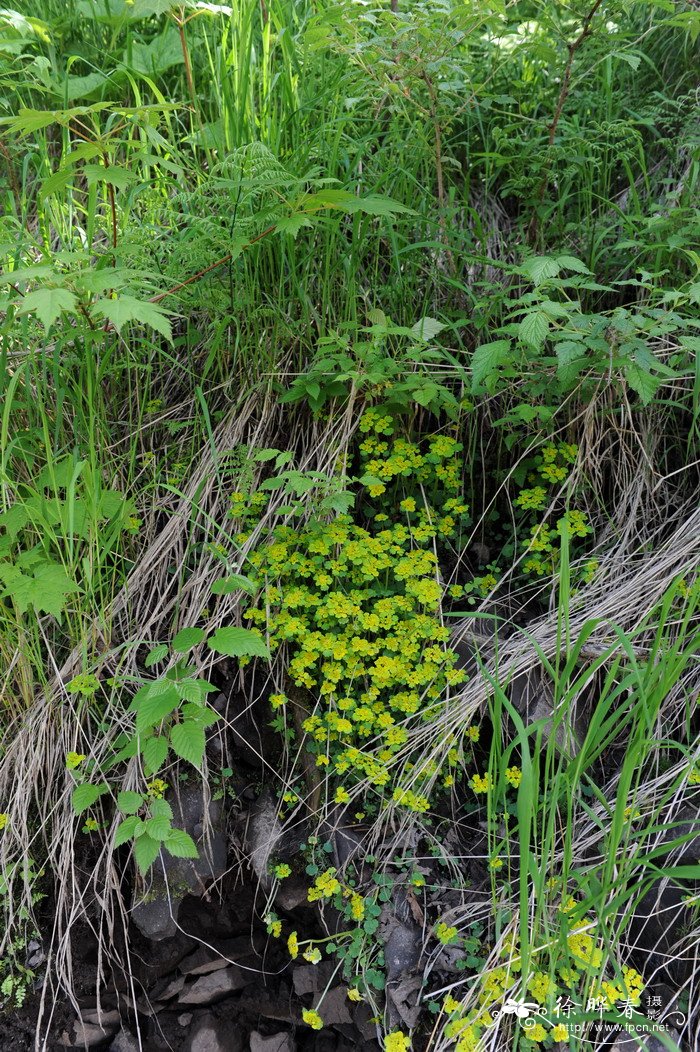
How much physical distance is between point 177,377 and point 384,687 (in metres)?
1.13

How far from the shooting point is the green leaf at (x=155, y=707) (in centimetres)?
154

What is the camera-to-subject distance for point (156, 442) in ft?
7.30

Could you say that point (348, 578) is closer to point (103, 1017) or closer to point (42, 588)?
point (42, 588)

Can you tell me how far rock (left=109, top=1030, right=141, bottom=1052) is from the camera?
1.70 metres

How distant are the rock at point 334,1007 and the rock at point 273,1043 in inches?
3.7

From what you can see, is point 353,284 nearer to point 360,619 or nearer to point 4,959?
point 360,619

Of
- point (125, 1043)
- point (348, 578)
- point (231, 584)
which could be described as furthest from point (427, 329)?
point (125, 1043)

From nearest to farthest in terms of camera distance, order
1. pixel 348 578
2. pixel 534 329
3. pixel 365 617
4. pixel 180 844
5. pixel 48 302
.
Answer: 1. pixel 48 302
2. pixel 180 844
3. pixel 534 329
4. pixel 365 617
5. pixel 348 578

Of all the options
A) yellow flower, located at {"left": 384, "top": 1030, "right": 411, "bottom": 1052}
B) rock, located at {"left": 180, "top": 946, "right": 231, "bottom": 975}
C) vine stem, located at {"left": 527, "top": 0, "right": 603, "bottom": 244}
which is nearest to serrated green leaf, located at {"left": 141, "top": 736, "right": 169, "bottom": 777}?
rock, located at {"left": 180, "top": 946, "right": 231, "bottom": 975}

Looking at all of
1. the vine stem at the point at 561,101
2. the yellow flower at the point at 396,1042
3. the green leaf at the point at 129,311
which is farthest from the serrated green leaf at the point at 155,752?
the vine stem at the point at 561,101

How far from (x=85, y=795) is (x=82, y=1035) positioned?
0.52 m

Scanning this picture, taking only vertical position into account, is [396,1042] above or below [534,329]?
below

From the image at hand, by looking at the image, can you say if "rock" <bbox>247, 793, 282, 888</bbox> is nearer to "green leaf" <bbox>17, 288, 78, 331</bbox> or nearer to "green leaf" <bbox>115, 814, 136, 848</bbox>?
"green leaf" <bbox>115, 814, 136, 848</bbox>

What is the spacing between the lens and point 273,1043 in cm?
168
